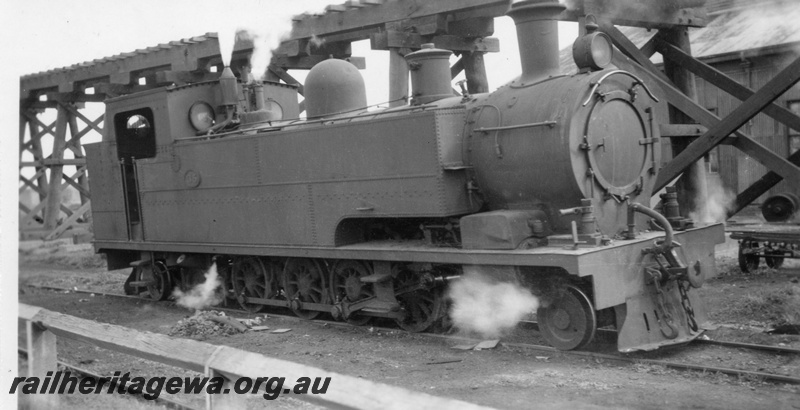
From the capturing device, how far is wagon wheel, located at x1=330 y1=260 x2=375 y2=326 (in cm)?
784

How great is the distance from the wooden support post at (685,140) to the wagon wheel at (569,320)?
3992mm

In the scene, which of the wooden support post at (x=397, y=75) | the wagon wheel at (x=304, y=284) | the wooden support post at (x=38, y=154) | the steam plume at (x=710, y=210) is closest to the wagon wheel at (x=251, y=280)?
the wagon wheel at (x=304, y=284)

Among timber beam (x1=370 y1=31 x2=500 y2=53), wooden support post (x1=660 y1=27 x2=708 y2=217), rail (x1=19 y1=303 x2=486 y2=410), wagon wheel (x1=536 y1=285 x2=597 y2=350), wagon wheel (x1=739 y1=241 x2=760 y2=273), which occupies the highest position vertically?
timber beam (x1=370 y1=31 x2=500 y2=53)

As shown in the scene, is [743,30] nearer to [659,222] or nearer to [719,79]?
[719,79]

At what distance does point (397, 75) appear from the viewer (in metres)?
8.89

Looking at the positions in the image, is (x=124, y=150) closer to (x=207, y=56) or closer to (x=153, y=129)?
(x=153, y=129)

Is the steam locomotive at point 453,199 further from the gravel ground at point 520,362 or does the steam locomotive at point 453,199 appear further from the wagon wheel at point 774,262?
the wagon wheel at point 774,262

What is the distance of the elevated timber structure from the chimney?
952 millimetres

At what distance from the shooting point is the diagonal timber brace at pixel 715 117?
7883 mm

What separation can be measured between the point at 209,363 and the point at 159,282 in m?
7.30

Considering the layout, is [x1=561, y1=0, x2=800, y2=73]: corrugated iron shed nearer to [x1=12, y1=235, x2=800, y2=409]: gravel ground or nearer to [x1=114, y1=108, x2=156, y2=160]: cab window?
[x1=12, y1=235, x2=800, y2=409]: gravel ground

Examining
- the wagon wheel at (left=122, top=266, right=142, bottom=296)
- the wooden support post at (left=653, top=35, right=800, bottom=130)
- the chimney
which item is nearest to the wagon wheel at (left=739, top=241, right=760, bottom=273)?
the wooden support post at (left=653, top=35, right=800, bottom=130)

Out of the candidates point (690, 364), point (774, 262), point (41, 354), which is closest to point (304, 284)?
point (41, 354)

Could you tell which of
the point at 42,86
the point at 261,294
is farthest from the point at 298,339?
the point at 42,86
